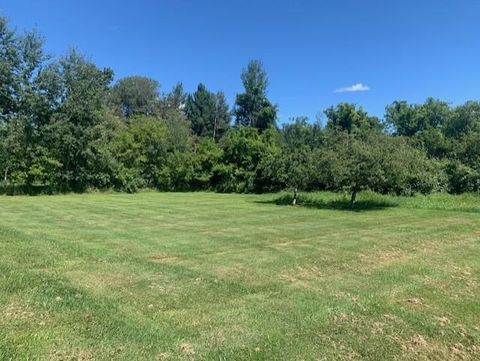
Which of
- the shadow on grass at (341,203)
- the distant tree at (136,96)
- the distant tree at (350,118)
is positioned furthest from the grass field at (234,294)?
the distant tree at (136,96)

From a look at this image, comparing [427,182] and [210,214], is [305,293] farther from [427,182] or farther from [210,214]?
[427,182]

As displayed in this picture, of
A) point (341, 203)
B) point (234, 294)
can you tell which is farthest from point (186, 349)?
point (341, 203)

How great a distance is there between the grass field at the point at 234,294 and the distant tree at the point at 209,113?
50.4m

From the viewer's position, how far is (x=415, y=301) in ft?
19.0

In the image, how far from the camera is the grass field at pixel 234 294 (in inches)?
164

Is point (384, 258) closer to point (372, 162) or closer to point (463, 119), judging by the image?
point (372, 162)

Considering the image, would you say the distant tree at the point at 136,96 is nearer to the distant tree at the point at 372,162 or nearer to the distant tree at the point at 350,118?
the distant tree at the point at 350,118

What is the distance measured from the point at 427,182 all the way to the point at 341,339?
2107 centimetres

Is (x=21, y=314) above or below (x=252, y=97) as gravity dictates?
below

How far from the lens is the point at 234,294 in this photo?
587 centimetres

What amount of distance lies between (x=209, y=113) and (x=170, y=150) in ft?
74.0

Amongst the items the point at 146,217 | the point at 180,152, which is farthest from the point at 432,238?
the point at 180,152

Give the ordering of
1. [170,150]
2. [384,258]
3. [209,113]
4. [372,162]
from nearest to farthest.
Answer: [384,258]
[372,162]
[170,150]
[209,113]

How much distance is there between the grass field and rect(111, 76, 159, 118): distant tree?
55297 millimetres
